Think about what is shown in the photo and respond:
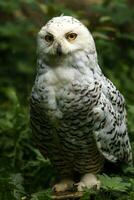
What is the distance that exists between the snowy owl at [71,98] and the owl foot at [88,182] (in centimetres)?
15

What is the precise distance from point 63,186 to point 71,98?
2.76ft

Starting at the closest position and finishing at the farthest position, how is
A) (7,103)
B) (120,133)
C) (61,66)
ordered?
(61,66)
(120,133)
(7,103)

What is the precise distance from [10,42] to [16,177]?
3261 millimetres

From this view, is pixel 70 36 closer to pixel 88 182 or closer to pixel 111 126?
pixel 111 126

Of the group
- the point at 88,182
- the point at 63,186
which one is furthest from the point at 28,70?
the point at 88,182

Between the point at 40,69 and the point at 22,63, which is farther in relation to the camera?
the point at 22,63

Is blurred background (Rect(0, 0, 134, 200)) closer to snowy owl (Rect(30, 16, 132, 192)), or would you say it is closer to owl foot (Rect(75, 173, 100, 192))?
owl foot (Rect(75, 173, 100, 192))

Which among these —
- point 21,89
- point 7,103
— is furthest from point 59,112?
point 21,89

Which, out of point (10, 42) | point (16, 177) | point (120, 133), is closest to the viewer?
point (120, 133)

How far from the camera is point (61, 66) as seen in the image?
4.43m

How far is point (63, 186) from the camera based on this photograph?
4.96 metres

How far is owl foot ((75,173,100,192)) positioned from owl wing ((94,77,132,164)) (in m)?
0.18

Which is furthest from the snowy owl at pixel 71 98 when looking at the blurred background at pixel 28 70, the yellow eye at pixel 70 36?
the blurred background at pixel 28 70

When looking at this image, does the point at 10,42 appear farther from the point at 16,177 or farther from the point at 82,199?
the point at 82,199
